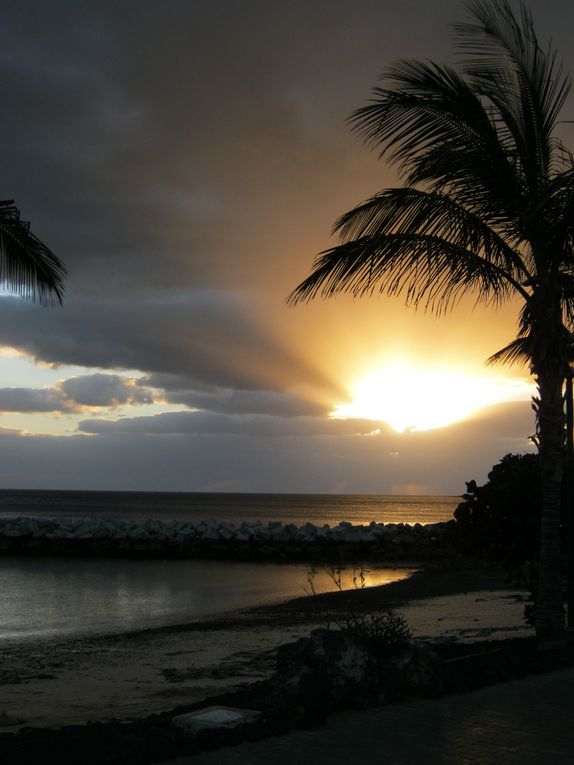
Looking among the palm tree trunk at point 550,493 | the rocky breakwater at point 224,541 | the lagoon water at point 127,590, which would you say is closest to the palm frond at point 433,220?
the palm tree trunk at point 550,493

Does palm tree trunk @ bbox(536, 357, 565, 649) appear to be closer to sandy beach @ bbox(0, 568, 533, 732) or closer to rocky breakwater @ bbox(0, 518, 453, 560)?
sandy beach @ bbox(0, 568, 533, 732)

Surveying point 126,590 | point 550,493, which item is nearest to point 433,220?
point 550,493

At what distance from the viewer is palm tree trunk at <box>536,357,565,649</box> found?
400 inches

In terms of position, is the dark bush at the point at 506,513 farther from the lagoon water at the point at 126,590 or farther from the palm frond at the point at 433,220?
the lagoon water at the point at 126,590

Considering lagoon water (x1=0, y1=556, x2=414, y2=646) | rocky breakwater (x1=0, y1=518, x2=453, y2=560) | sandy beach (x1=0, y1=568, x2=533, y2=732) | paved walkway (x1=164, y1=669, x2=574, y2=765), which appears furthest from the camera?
rocky breakwater (x1=0, y1=518, x2=453, y2=560)

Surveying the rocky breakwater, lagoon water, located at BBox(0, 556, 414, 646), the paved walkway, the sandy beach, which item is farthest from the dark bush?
the rocky breakwater

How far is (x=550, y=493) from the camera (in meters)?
10.3

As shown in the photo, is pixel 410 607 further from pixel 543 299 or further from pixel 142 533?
pixel 142 533

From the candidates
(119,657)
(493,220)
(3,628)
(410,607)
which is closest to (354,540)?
(410,607)

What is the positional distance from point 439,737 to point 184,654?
8.15m

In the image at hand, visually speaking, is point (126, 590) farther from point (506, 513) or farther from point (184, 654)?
point (506, 513)

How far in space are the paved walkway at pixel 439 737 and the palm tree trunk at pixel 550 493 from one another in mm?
2589

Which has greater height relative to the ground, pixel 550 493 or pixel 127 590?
pixel 550 493

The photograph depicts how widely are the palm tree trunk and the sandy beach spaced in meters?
3.67
